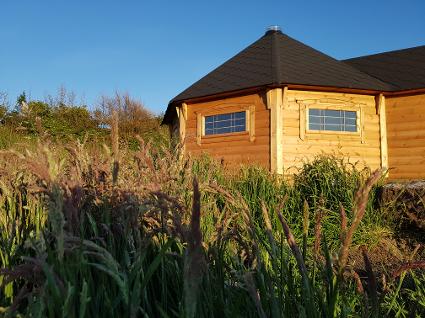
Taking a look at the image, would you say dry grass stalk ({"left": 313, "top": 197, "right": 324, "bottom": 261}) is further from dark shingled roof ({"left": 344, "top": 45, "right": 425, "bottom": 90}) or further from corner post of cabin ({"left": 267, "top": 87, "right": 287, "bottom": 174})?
dark shingled roof ({"left": 344, "top": 45, "right": 425, "bottom": 90})

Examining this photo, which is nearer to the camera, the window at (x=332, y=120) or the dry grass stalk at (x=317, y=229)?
the dry grass stalk at (x=317, y=229)

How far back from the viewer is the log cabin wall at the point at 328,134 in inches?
524

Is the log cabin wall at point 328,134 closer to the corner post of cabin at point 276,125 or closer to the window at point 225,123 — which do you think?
the corner post of cabin at point 276,125

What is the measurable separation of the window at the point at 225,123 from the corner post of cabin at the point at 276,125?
43.0 inches

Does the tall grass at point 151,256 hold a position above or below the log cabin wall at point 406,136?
below

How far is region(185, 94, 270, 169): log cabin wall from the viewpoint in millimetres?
13477

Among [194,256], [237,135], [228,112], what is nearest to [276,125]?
[237,135]

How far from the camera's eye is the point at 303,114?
13609 mm

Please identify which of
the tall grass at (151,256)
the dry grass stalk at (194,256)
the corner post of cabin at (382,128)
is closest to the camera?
the dry grass stalk at (194,256)

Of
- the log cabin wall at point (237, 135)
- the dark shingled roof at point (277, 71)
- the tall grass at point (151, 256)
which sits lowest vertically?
the tall grass at point (151, 256)

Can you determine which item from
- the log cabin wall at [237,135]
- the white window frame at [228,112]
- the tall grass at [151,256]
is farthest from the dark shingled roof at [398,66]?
the tall grass at [151,256]

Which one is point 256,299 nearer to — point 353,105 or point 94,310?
Result: point 94,310

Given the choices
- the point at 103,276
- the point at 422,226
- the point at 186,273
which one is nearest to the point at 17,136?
the point at 422,226

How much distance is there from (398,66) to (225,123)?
7.19 m
